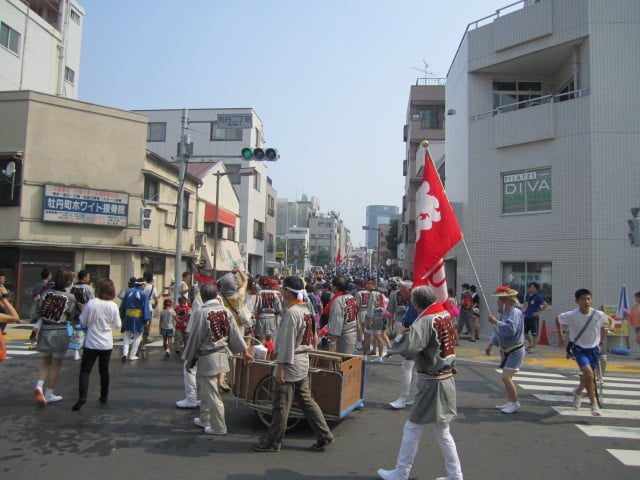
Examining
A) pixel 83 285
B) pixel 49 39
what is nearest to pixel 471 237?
pixel 83 285

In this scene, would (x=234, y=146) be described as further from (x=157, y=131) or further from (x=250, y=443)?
(x=250, y=443)

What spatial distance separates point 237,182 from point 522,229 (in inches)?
1122

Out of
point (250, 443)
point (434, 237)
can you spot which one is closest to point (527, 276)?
point (434, 237)

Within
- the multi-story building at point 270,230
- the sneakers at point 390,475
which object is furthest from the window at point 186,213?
the multi-story building at point 270,230

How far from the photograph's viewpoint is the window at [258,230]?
44.4 metres

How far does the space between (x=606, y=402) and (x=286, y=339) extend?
20.5ft

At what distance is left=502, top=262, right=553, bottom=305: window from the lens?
16.9m

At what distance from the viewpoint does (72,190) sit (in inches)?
741

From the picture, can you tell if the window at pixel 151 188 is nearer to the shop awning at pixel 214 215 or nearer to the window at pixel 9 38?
the shop awning at pixel 214 215

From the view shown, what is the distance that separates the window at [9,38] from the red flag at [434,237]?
104 ft

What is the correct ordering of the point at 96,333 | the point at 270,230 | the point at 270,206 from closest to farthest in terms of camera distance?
the point at 96,333 < the point at 270,206 < the point at 270,230

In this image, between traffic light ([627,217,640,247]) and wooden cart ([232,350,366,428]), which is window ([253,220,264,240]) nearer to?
traffic light ([627,217,640,247])

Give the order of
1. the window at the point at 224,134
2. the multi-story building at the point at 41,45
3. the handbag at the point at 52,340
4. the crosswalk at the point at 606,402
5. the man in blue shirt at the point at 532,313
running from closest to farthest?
the crosswalk at the point at 606,402 < the handbag at the point at 52,340 < the man in blue shirt at the point at 532,313 < the multi-story building at the point at 41,45 < the window at the point at 224,134

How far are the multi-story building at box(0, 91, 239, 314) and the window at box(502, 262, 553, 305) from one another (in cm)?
1251
